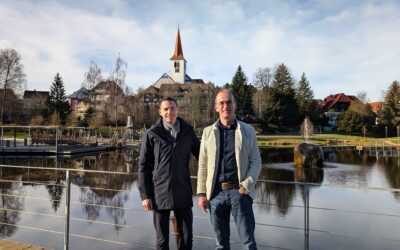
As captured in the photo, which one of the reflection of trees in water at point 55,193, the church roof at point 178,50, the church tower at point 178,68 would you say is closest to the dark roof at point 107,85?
the reflection of trees in water at point 55,193

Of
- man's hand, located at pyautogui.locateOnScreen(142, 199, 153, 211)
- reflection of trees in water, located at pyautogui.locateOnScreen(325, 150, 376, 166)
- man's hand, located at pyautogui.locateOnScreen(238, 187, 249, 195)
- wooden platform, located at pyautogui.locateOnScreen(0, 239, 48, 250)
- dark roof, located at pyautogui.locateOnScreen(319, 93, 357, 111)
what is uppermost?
dark roof, located at pyautogui.locateOnScreen(319, 93, 357, 111)

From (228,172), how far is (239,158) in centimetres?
17

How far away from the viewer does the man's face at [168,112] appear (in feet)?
10.9

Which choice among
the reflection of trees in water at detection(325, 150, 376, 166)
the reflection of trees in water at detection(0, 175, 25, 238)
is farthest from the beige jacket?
the reflection of trees in water at detection(325, 150, 376, 166)

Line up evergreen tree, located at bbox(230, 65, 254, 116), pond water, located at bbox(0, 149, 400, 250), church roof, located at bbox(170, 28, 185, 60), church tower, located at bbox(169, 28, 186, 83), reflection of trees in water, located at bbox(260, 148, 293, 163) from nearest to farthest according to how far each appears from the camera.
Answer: pond water, located at bbox(0, 149, 400, 250)
reflection of trees in water, located at bbox(260, 148, 293, 163)
evergreen tree, located at bbox(230, 65, 254, 116)
church tower, located at bbox(169, 28, 186, 83)
church roof, located at bbox(170, 28, 185, 60)

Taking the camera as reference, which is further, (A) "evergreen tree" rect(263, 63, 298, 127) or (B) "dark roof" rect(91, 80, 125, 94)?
(A) "evergreen tree" rect(263, 63, 298, 127)

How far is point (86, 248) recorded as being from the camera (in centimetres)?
636

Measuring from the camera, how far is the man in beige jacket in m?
2.95

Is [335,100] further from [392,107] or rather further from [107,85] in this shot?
[107,85]

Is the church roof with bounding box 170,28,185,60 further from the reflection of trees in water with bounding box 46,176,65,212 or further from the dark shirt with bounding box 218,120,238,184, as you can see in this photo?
the dark shirt with bounding box 218,120,238,184

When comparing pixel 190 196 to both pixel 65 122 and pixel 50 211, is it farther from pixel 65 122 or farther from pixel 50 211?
pixel 65 122

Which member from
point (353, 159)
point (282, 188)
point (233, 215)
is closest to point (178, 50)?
point (353, 159)

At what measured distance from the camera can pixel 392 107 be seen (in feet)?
189

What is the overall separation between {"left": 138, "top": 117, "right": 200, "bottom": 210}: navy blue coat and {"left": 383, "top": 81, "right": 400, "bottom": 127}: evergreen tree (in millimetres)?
61277
